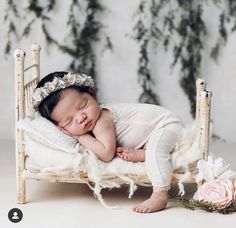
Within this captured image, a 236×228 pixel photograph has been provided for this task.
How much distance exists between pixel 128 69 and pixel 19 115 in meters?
1.37

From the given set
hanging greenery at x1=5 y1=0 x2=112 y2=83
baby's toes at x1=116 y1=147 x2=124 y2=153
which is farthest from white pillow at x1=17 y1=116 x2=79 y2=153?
hanging greenery at x1=5 y1=0 x2=112 y2=83

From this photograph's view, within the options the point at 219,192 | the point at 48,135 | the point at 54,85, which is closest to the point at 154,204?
the point at 219,192

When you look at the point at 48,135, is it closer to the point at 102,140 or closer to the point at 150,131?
the point at 102,140

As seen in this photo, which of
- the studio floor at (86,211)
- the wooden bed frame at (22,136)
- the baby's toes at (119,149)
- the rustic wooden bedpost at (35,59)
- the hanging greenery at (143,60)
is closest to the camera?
the studio floor at (86,211)

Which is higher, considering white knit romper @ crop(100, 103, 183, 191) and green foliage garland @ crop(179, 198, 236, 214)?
white knit romper @ crop(100, 103, 183, 191)

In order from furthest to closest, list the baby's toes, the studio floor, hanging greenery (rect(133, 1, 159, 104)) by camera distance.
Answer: hanging greenery (rect(133, 1, 159, 104))
the baby's toes
the studio floor

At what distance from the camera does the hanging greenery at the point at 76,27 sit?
12.4ft

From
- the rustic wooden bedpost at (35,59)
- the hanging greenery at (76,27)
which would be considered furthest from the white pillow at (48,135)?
the hanging greenery at (76,27)

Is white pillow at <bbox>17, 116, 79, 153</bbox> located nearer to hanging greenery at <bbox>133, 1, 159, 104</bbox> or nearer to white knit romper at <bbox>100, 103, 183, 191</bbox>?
white knit romper at <bbox>100, 103, 183, 191</bbox>

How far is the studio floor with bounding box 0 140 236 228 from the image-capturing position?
238cm

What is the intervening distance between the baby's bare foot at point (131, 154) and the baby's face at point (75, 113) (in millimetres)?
143

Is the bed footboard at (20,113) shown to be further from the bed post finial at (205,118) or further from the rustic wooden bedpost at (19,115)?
the bed post finial at (205,118)

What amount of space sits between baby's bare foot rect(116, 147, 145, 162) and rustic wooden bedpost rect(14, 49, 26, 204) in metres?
0.37

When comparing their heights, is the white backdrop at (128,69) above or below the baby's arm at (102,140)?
above
